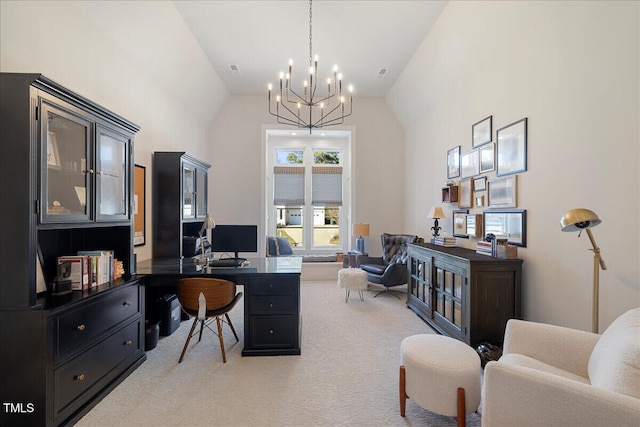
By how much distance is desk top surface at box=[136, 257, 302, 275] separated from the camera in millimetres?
2783

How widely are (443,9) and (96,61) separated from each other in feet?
12.7

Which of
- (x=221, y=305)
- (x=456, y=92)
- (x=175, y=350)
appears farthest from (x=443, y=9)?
(x=175, y=350)

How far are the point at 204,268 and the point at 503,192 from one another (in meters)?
3.32

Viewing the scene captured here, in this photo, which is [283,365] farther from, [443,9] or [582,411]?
[443,9]

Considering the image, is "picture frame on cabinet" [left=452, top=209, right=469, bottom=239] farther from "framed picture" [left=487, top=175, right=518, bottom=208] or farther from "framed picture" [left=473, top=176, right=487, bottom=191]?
"framed picture" [left=487, top=175, right=518, bottom=208]

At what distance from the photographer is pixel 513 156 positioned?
9.27ft

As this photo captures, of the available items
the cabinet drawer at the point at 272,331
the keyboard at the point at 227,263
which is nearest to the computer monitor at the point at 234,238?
the keyboard at the point at 227,263

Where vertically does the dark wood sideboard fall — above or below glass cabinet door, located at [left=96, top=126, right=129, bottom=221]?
below

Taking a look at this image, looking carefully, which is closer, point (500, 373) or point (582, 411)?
point (582, 411)

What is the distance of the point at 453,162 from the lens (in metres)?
4.01

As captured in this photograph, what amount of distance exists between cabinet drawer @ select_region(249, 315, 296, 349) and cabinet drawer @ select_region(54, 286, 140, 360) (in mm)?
1094

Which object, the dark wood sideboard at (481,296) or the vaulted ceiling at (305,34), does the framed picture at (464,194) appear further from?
the vaulted ceiling at (305,34)

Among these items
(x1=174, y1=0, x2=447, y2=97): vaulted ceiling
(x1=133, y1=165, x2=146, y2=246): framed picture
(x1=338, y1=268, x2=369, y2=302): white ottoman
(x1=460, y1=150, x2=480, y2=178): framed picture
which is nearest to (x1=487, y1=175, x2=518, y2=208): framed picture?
(x1=460, y1=150, x2=480, y2=178): framed picture

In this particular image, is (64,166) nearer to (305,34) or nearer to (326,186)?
(305,34)
